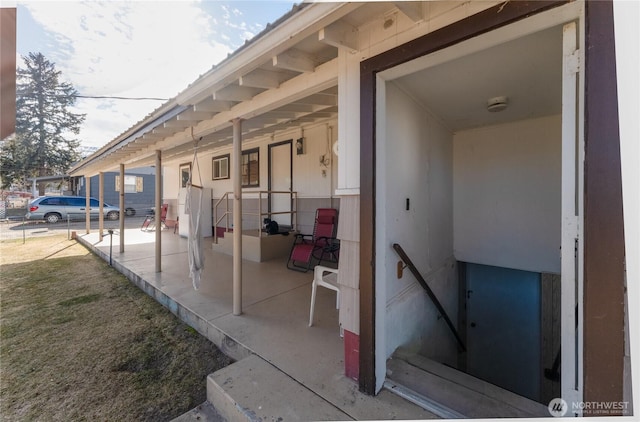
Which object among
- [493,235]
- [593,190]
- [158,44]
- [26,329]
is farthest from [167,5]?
[493,235]

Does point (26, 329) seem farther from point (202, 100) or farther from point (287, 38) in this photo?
point (287, 38)

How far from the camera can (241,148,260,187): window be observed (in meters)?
7.17

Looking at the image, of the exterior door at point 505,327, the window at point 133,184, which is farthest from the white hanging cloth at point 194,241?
the window at point 133,184

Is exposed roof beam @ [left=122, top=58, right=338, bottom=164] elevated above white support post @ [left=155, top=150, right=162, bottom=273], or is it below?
above

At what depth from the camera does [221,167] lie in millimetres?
8461

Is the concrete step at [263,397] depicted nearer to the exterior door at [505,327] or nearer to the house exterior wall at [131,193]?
the exterior door at [505,327]

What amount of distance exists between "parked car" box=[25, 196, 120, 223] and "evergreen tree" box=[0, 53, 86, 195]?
1023 centimetres

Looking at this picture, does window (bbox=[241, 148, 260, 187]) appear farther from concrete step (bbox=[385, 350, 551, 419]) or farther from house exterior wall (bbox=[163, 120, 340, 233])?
concrete step (bbox=[385, 350, 551, 419])

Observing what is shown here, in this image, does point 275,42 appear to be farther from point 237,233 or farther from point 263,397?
point 263,397

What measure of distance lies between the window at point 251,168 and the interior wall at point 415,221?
485cm

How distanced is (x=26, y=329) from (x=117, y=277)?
6.38 ft

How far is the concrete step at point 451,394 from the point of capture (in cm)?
163
